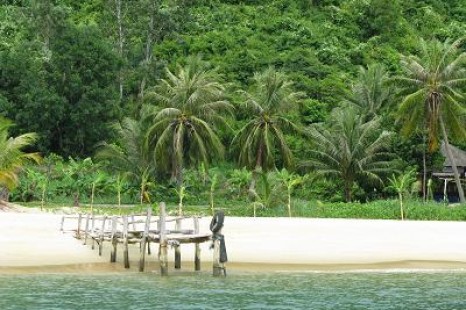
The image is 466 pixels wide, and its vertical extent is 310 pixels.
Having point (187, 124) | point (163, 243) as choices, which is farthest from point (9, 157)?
point (163, 243)

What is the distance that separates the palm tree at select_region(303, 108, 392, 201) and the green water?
932 inches

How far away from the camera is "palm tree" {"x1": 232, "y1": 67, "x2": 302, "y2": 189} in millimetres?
50312

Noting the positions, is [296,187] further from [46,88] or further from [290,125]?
[46,88]

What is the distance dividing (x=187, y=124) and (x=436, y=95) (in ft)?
47.4

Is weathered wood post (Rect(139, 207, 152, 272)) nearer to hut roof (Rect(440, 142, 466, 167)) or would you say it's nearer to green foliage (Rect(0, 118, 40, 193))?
green foliage (Rect(0, 118, 40, 193))

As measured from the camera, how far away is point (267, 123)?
50.4m

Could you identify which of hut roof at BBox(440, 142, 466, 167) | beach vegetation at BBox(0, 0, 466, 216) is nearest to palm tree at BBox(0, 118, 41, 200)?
beach vegetation at BBox(0, 0, 466, 216)

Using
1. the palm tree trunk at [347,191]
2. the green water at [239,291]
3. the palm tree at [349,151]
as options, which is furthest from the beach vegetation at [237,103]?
the green water at [239,291]

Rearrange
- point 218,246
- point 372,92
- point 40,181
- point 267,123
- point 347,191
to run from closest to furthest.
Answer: point 218,246, point 40,181, point 347,191, point 267,123, point 372,92

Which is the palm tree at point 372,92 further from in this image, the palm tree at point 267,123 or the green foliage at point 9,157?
the green foliage at point 9,157

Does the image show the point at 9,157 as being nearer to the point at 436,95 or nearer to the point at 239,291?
the point at 239,291

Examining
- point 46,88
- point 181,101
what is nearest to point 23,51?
point 46,88

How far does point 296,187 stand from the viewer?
52.9 metres

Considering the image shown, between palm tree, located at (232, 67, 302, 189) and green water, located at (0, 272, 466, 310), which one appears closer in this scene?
green water, located at (0, 272, 466, 310)
